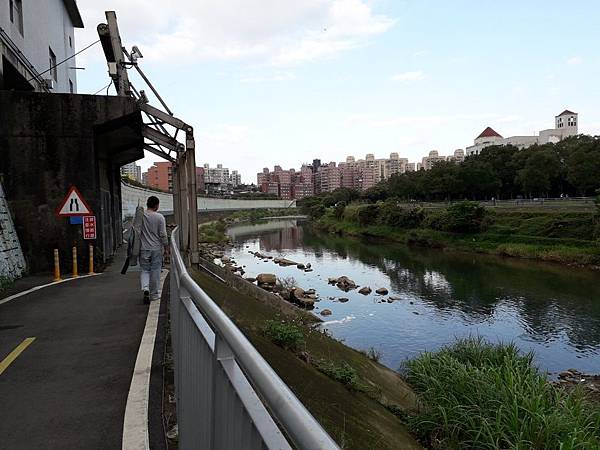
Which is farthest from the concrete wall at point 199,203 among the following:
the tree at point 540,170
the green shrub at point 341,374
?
the tree at point 540,170

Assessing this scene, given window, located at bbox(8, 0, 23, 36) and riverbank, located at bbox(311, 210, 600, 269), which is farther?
riverbank, located at bbox(311, 210, 600, 269)

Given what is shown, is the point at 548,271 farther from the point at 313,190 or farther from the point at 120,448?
the point at 313,190

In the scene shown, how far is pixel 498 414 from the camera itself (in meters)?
6.92

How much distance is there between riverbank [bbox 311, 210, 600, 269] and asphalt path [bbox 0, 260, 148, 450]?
2877 centimetres

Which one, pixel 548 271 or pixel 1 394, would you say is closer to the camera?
pixel 1 394

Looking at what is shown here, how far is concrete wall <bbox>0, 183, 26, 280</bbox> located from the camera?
11.1 metres

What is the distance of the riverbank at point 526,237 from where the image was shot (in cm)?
3081

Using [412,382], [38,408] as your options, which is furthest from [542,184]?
[38,408]

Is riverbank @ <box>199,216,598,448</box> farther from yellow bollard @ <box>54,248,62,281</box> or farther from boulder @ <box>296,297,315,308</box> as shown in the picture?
yellow bollard @ <box>54,248,62,281</box>

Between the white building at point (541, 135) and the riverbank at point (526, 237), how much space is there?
85.7 metres

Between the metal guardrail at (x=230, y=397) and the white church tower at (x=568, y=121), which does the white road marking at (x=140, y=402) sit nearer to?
the metal guardrail at (x=230, y=397)

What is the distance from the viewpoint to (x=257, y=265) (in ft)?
108

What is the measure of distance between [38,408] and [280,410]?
4.04m

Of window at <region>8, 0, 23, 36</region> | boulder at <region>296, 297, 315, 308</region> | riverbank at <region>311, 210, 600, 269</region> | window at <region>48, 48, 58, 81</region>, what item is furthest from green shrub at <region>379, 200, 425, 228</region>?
window at <region>8, 0, 23, 36</region>
